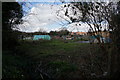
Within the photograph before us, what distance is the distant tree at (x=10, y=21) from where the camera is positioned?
1.95 meters

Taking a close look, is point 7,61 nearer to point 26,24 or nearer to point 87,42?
point 26,24

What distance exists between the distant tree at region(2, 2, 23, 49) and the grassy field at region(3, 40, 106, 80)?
16 cm

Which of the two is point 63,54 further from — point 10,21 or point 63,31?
point 10,21

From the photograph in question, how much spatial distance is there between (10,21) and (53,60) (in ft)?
3.63

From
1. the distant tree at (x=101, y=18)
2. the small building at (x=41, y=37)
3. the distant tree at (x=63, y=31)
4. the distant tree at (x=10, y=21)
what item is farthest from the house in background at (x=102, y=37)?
the distant tree at (x=10, y=21)

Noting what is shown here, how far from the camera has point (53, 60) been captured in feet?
6.52

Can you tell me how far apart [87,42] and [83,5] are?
56 cm

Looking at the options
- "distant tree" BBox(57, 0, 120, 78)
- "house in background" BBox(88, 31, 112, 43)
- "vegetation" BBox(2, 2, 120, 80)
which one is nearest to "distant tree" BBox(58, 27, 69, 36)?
"vegetation" BBox(2, 2, 120, 80)

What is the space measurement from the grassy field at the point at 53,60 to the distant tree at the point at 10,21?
157mm

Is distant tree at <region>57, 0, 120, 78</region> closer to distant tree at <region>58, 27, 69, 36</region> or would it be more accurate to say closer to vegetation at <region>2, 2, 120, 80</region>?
vegetation at <region>2, 2, 120, 80</region>

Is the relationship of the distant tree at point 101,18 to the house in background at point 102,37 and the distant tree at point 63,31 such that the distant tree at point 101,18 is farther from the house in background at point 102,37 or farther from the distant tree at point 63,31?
the distant tree at point 63,31

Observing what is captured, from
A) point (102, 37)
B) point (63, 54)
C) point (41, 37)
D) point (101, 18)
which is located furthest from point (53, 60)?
point (101, 18)

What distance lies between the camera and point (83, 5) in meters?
1.66

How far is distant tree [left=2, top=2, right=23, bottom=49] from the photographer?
195 cm
